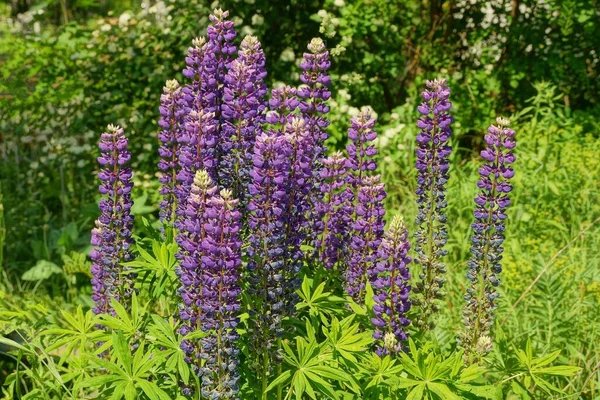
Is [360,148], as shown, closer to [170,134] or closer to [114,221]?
[170,134]

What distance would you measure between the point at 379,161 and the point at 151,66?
2401 mm

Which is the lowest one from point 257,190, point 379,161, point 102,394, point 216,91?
point 379,161

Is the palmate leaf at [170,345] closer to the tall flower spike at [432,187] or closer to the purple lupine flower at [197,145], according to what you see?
the purple lupine flower at [197,145]

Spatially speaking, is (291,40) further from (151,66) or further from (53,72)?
(53,72)

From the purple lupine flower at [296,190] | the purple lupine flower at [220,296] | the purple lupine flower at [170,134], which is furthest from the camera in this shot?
the purple lupine flower at [170,134]

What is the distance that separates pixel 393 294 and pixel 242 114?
0.89 m

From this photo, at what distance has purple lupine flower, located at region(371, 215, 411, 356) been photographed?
2863 mm

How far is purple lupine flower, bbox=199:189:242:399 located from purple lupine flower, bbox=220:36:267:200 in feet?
1.38

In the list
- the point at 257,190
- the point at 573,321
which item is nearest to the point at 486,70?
the point at 573,321

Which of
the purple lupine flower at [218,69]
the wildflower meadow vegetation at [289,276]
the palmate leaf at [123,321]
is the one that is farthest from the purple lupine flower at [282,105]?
the palmate leaf at [123,321]

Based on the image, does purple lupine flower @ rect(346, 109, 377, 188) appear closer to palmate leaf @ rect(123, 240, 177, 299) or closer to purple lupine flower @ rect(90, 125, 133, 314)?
palmate leaf @ rect(123, 240, 177, 299)

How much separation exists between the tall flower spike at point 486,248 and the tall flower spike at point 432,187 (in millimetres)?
134

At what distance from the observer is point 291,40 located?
7.85 metres

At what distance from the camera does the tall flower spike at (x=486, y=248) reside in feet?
10.2
